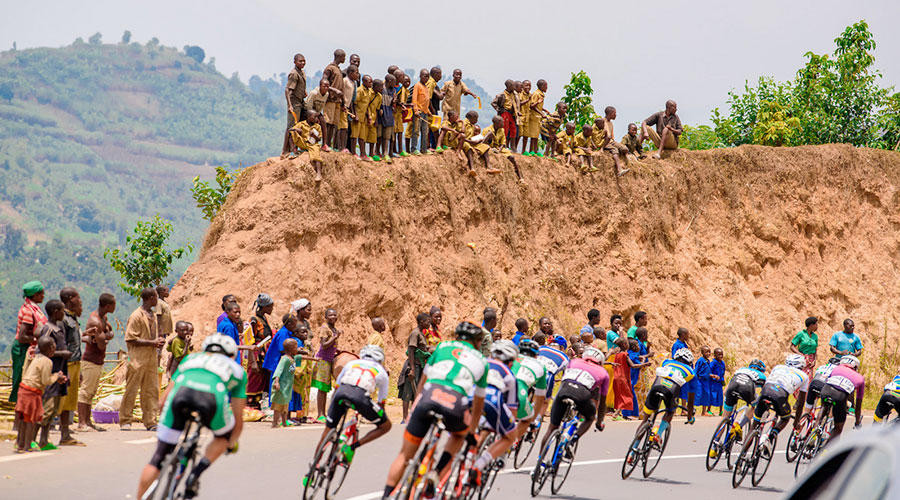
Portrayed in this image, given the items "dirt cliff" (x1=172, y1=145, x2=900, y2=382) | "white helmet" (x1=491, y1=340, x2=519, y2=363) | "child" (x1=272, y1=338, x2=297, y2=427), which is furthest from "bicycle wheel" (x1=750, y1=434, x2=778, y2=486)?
"dirt cliff" (x1=172, y1=145, x2=900, y2=382)

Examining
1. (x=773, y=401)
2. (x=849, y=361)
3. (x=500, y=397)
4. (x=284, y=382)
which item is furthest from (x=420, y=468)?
(x=849, y=361)

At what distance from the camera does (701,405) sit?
76.4 feet

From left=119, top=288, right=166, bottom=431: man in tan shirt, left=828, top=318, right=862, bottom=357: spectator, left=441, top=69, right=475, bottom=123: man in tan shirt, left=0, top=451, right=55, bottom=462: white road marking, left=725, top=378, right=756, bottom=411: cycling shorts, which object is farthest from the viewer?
left=441, top=69, right=475, bottom=123: man in tan shirt

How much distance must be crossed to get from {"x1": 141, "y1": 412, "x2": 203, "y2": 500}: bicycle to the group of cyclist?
0.06 m

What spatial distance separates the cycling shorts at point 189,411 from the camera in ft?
26.0

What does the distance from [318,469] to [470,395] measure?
1.89m

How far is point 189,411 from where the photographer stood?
26.2ft

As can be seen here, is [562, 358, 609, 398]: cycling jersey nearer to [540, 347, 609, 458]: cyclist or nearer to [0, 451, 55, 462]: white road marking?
[540, 347, 609, 458]: cyclist

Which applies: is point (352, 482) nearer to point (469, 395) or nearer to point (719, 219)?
point (469, 395)

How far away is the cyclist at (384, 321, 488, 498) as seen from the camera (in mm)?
8992

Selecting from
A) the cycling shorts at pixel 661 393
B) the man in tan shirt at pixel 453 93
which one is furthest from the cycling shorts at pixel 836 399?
the man in tan shirt at pixel 453 93

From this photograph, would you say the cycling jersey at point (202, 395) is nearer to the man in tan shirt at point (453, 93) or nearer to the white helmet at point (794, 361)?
the white helmet at point (794, 361)

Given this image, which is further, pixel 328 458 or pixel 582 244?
pixel 582 244

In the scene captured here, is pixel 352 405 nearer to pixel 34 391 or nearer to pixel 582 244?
pixel 34 391
